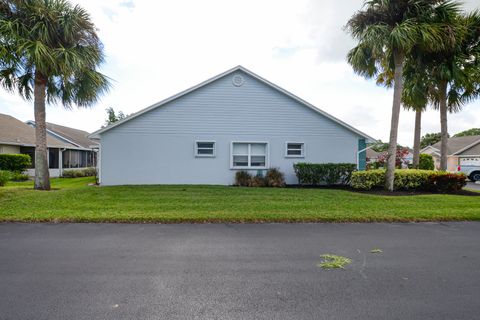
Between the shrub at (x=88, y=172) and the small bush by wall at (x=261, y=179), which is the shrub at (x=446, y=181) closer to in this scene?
the small bush by wall at (x=261, y=179)

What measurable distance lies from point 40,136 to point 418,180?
1688cm

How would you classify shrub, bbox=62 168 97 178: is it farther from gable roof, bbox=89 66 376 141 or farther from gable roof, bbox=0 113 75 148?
gable roof, bbox=89 66 376 141

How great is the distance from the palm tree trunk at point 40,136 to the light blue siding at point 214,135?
2385 millimetres

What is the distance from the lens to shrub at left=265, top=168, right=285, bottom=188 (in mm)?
12859

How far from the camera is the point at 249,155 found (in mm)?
13562

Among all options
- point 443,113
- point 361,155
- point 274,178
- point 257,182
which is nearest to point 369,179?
point 361,155

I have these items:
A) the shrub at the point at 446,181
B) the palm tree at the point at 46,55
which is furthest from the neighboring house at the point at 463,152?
the palm tree at the point at 46,55

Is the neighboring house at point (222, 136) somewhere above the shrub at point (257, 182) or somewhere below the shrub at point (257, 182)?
above

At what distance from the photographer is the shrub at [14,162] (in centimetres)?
1648

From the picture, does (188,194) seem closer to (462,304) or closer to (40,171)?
(40,171)

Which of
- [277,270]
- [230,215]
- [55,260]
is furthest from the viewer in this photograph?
[230,215]

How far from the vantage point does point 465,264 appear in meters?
4.10

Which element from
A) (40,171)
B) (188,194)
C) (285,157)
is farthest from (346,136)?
(40,171)

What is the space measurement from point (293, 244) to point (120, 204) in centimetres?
586
